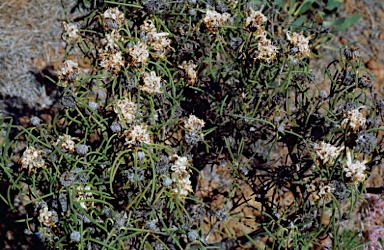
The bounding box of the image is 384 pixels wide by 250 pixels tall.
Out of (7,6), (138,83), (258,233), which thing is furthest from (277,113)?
(7,6)

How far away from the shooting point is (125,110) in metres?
1.41

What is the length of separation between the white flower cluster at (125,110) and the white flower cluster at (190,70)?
0.88ft

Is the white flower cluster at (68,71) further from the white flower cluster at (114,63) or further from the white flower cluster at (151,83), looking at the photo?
the white flower cluster at (151,83)

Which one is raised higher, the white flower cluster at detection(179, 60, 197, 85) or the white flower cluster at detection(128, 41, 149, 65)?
the white flower cluster at detection(128, 41, 149, 65)

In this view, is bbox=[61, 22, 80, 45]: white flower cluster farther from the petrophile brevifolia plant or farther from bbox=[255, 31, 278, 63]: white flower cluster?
bbox=[255, 31, 278, 63]: white flower cluster

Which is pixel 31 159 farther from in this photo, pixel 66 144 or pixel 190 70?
pixel 190 70

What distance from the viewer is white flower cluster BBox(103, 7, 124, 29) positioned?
4.98 ft

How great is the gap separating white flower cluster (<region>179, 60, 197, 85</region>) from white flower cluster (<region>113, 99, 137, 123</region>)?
0.88 feet

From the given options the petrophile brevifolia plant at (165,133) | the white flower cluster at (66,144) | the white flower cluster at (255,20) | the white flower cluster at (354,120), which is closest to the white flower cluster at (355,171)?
the petrophile brevifolia plant at (165,133)

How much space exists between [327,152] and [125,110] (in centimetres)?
55

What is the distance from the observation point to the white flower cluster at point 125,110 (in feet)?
4.59

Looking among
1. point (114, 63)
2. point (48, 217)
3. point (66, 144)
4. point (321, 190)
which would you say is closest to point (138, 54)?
point (114, 63)

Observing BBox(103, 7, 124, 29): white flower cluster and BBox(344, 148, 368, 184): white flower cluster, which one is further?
BBox(103, 7, 124, 29): white flower cluster

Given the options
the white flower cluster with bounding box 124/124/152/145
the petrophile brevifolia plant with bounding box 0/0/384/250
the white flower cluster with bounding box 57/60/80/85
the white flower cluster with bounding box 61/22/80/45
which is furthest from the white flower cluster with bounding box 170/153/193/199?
the white flower cluster with bounding box 61/22/80/45
